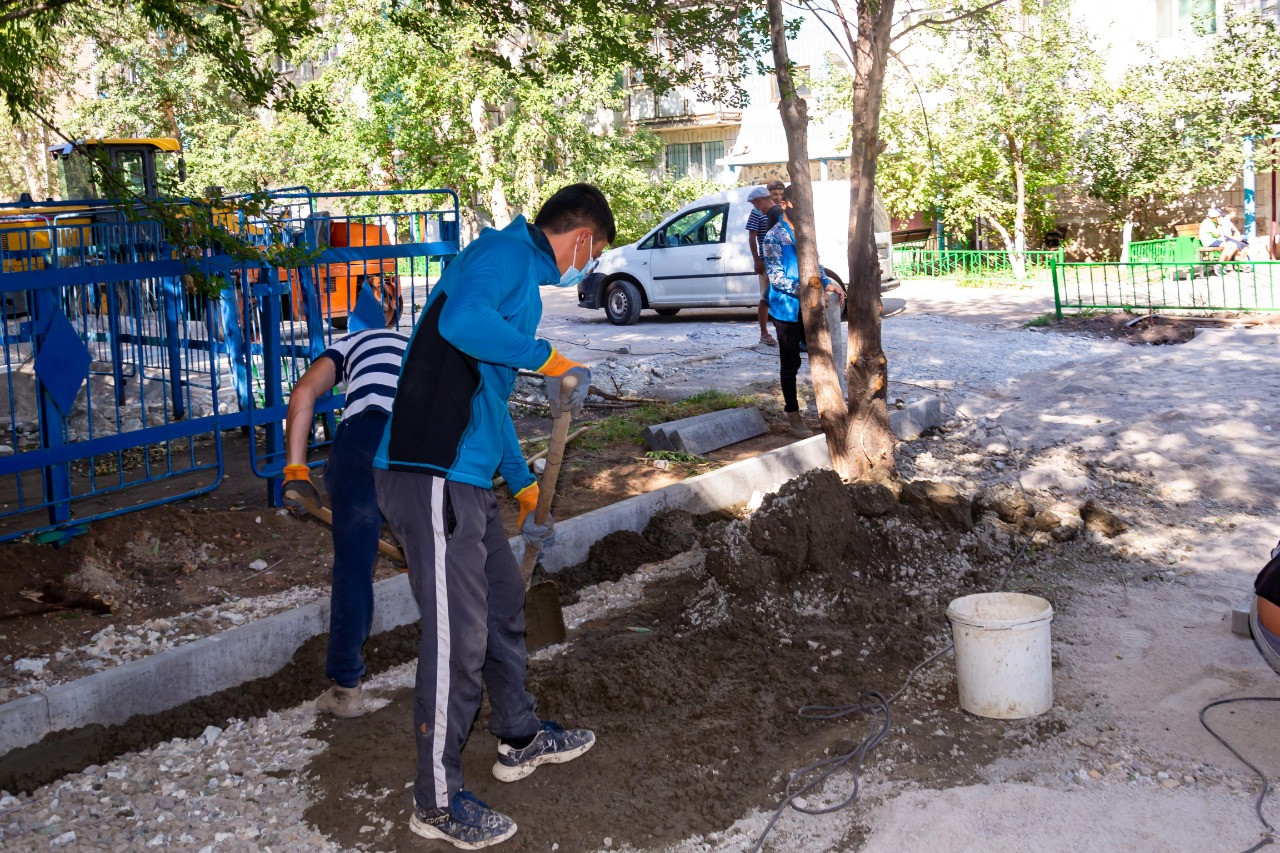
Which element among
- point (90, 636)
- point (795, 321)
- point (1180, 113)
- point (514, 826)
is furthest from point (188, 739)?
point (1180, 113)

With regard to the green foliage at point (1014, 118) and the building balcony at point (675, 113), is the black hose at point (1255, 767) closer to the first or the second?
the green foliage at point (1014, 118)

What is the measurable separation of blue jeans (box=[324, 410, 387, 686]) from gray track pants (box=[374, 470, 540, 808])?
82 cm

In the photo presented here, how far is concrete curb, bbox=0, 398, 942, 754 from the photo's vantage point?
13.8 feet

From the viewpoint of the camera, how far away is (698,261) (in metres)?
16.8

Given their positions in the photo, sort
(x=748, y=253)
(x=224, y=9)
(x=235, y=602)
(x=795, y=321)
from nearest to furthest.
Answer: (x=235, y=602) < (x=224, y=9) < (x=795, y=321) < (x=748, y=253)

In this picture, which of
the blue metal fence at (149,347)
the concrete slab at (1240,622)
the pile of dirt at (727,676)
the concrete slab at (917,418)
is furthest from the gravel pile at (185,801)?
the concrete slab at (917,418)

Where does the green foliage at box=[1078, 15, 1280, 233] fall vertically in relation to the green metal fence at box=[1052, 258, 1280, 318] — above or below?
above

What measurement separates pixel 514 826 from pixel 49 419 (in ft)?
11.9

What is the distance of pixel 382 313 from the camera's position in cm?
509

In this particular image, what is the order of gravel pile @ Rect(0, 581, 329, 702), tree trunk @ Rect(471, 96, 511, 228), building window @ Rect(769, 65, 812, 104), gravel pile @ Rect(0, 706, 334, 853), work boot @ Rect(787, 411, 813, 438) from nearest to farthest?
gravel pile @ Rect(0, 706, 334, 853) → gravel pile @ Rect(0, 581, 329, 702) → building window @ Rect(769, 65, 812, 104) → work boot @ Rect(787, 411, 813, 438) → tree trunk @ Rect(471, 96, 511, 228)

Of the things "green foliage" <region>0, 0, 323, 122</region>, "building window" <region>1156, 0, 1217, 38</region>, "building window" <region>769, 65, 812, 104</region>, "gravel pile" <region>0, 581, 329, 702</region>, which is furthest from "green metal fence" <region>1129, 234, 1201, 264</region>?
"gravel pile" <region>0, 581, 329, 702</region>

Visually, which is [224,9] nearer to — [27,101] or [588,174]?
[27,101]

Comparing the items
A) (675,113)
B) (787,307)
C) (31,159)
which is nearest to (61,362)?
(787,307)

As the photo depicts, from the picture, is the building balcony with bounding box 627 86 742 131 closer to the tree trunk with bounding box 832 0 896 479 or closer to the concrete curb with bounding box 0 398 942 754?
the tree trunk with bounding box 832 0 896 479
